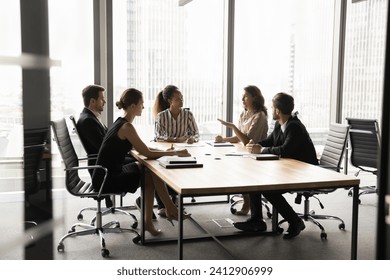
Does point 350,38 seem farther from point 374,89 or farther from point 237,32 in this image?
point 237,32

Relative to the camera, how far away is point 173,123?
4.82 meters

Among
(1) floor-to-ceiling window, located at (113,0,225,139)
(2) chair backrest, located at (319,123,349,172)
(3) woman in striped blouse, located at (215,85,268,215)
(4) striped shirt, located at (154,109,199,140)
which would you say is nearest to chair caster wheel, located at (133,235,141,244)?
(3) woman in striped blouse, located at (215,85,268,215)

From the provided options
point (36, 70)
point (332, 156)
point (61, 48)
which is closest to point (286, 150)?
point (332, 156)

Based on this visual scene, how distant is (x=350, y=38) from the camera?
6664 mm

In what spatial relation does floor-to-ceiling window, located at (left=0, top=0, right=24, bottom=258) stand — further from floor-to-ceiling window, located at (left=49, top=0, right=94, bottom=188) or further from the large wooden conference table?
the large wooden conference table

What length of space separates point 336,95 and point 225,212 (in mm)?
3213

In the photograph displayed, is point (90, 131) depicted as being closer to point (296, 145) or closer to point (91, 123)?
point (91, 123)

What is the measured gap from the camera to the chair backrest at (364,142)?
4.71 meters

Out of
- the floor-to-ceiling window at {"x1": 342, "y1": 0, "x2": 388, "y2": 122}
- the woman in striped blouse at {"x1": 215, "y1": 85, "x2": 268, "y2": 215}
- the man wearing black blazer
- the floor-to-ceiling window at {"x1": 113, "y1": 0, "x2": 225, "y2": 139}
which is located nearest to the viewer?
the man wearing black blazer

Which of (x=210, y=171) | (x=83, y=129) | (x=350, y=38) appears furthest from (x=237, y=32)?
(x=210, y=171)

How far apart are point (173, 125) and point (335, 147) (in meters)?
1.79

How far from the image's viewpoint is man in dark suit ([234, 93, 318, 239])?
145 inches

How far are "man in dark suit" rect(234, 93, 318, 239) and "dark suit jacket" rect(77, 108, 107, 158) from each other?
137 centimetres

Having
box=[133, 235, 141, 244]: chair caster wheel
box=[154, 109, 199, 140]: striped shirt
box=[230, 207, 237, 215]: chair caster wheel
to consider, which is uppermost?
box=[154, 109, 199, 140]: striped shirt
